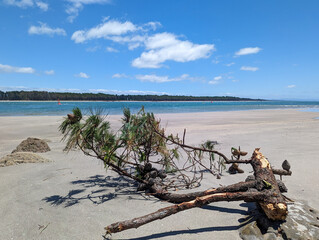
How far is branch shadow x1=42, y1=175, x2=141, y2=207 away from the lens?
3.25m

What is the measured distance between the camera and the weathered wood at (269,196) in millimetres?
2174

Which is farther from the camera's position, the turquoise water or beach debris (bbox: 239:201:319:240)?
the turquoise water

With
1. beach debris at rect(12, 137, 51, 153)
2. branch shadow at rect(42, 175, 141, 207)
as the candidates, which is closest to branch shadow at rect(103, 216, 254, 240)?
branch shadow at rect(42, 175, 141, 207)

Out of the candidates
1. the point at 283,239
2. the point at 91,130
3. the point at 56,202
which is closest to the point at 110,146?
the point at 91,130

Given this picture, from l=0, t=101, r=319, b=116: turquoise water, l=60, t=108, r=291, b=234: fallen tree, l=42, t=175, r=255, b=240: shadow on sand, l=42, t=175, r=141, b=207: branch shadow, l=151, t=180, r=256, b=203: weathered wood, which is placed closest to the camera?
l=60, t=108, r=291, b=234: fallen tree

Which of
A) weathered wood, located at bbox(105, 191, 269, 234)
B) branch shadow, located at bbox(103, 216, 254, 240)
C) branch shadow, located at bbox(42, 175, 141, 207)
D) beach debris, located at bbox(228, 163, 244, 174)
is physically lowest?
branch shadow, located at bbox(42, 175, 141, 207)

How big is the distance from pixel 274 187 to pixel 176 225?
4.12 ft

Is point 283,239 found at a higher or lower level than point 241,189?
lower

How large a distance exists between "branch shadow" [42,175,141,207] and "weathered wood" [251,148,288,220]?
76.7 inches

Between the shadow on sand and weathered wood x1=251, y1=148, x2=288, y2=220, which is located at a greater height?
weathered wood x1=251, y1=148, x2=288, y2=220

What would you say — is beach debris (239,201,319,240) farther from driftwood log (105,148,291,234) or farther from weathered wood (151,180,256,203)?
weathered wood (151,180,256,203)

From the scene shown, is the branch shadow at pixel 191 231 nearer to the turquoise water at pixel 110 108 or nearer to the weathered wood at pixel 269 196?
the weathered wood at pixel 269 196

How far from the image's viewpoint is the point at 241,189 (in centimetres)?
258

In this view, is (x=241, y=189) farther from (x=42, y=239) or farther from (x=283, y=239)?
(x=42, y=239)
